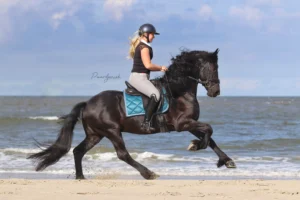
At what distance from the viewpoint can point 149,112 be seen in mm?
9336

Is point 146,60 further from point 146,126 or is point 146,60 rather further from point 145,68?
point 146,126

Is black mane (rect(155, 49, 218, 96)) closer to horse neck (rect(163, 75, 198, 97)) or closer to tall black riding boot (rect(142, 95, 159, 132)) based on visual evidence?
horse neck (rect(163, 75, 198, 97))

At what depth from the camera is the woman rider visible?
9.27m

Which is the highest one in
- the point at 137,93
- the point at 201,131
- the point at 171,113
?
the point at 137,93

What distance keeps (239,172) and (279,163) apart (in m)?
2.39

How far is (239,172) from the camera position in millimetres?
13102

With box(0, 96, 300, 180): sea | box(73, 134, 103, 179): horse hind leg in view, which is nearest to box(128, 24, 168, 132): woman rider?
box(73, 134, 103, 179): horse hind leg

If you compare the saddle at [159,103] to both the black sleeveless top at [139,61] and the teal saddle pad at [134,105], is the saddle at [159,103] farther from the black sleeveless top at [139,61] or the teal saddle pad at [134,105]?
the black sleeveless top at [139,61]
